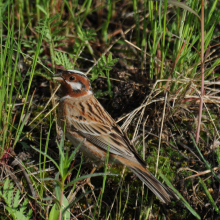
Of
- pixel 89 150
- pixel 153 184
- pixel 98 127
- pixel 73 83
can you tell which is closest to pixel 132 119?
pixel 98 127

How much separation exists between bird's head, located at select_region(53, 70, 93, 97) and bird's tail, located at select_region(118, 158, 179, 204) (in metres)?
1.37

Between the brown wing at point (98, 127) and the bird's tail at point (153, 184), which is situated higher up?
the brown wing at point (98, 127)

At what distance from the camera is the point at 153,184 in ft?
13.3

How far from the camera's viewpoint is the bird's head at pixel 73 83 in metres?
4.77

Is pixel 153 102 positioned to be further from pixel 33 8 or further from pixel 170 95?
pixel 33 8

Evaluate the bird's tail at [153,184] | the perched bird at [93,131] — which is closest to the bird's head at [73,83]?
the perched bird at [93,131]

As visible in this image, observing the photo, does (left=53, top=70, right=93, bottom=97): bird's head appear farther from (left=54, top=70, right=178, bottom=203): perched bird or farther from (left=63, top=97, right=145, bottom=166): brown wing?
(left=63, top=97, right=145, bottom=166): brown wing

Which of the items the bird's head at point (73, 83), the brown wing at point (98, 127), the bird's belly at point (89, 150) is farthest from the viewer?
the bird's head at point (73, 83)

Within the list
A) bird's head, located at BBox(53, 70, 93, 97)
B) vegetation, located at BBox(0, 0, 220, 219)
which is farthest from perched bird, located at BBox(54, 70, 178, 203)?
A: vegetation, located at BBox(0, 0, 220, 219)

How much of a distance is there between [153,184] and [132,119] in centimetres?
125

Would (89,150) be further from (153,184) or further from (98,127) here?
(153,184)

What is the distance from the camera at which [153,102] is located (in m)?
4.98

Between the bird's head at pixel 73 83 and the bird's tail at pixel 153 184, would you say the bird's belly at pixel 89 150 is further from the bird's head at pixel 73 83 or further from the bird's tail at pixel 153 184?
the bird's head at pixel 73 83

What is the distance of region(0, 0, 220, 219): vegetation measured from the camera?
13.5 feet
